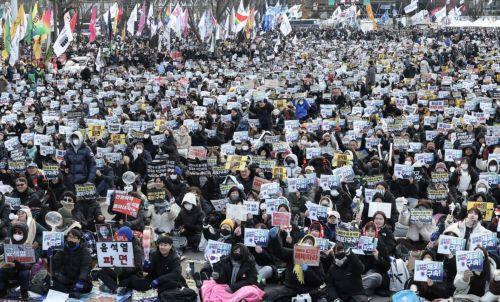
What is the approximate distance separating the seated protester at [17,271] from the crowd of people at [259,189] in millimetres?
17

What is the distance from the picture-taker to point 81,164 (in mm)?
A: 13961

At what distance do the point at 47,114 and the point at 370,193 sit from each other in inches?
441

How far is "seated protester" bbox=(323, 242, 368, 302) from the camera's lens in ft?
30.8

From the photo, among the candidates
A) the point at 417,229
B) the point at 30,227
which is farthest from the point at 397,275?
the point at 30,227

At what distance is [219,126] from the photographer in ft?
63.5

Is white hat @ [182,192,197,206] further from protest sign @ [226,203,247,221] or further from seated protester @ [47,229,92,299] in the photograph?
seated protester @ [47,229,92,299]

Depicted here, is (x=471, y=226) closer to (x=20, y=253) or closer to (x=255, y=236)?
(x=255, y=236)

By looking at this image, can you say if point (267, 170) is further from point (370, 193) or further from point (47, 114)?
point (47, 114)

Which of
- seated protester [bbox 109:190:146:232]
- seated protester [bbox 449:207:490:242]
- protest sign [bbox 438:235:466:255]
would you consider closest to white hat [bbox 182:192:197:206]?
seated protester [bbox 109:190:146:232]

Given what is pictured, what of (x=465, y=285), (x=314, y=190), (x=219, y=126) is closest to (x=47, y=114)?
(x=219, y=126)

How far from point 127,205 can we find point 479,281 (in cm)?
484

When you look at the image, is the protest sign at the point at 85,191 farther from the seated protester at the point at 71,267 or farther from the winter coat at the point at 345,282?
the winter coat at the point at 345,282

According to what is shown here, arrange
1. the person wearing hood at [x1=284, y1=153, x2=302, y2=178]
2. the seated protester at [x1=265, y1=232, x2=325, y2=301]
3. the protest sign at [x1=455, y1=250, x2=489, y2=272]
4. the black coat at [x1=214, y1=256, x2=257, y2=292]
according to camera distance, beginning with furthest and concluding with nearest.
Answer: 1. the person wearing hood at [x1=284, y1=153, x2=302, y2=178]
2. the seated protester at [x1=265, y1=232, x2=325, y2=301]
3. the black coat at [x1=214, y1=256, x2=257, y2=292]
4. the protest sign at [x1=455, y1=250, x2=489, y2=272]

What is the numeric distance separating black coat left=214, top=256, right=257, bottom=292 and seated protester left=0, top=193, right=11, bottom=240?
3313mm
